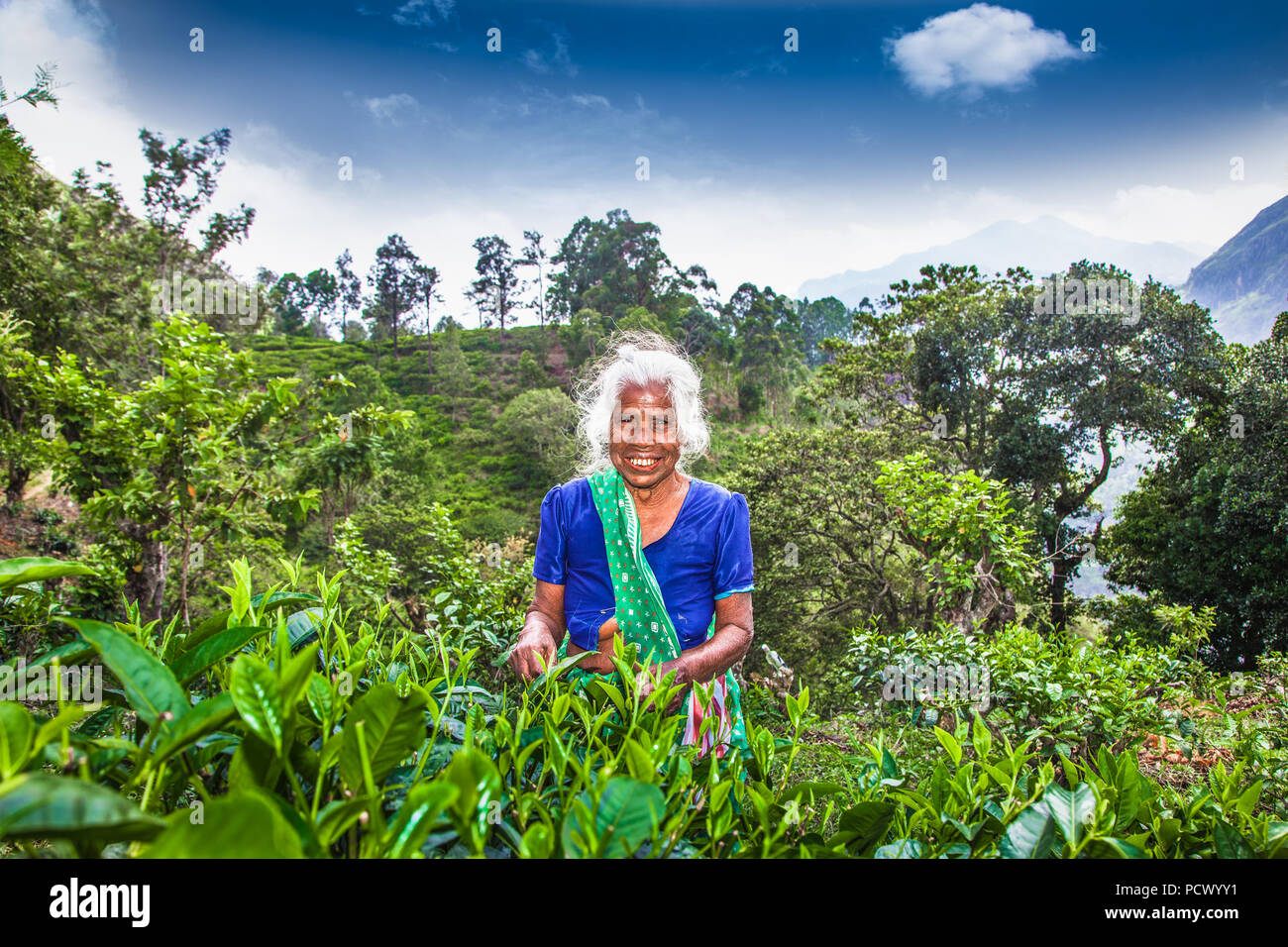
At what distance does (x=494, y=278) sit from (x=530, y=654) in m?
54.9

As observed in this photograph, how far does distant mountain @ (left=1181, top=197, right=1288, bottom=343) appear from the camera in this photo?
15203 mm

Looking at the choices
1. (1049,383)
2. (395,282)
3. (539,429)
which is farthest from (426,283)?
(1049,383)

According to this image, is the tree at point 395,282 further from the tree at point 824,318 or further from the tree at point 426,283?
the tree at point 824,318

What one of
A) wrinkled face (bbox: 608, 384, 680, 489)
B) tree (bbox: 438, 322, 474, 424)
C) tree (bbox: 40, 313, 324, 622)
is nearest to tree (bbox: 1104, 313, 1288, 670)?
wrinkled face (bbox: 608, 384, 680, 489)

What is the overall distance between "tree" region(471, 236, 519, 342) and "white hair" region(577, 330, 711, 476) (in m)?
52.7

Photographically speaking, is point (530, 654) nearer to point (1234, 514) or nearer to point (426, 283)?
point (1234, 514)

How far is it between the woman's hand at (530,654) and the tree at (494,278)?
53527 mm

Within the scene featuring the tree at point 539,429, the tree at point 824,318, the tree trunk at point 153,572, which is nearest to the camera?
the tree trunk at point 153,572

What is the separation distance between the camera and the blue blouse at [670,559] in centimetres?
190

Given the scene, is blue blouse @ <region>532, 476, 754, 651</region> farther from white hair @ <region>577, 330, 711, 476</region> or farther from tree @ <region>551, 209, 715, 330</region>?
tree @ <region>551, 209, 715, 330</region>

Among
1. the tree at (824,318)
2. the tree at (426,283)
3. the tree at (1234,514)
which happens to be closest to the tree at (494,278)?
the tree at (426,283)
